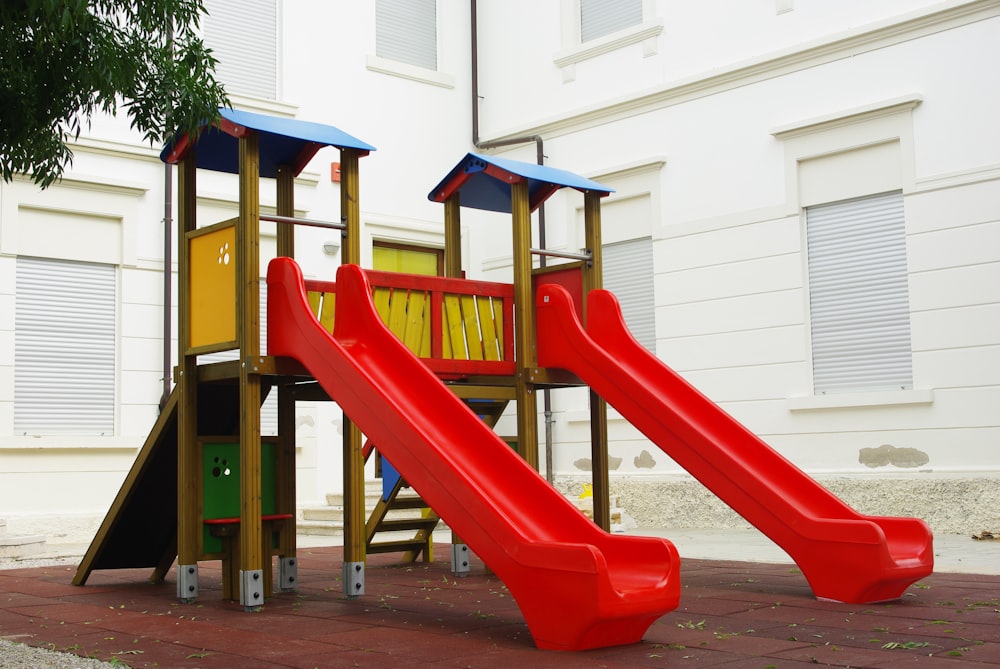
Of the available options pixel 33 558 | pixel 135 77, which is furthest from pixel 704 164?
pixel 135 77

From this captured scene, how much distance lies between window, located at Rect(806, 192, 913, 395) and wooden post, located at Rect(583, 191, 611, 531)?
12.8 feet

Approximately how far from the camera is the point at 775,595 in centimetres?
622

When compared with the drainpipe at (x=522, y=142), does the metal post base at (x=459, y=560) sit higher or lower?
lower

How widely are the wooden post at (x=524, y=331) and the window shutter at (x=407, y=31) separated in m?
6.91

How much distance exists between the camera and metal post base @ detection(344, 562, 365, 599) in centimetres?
639

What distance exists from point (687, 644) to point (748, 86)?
816 centimetres

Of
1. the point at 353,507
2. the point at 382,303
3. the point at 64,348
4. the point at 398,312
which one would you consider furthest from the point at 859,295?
the point at 64,348

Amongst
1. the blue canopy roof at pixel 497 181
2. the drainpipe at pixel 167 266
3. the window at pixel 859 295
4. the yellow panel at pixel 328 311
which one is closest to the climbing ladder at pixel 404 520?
the blue canopy roof at pixel 497 181

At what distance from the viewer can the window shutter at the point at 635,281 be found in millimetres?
12516

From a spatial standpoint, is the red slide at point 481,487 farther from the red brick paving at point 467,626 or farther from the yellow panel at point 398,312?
the yellow panel at point 398,312

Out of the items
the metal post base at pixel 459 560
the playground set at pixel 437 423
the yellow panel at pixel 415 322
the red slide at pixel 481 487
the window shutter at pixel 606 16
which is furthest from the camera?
the window shutter at pixel 606 16

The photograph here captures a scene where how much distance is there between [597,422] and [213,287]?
103 inches

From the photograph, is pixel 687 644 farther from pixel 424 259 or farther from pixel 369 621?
pixel 424 259

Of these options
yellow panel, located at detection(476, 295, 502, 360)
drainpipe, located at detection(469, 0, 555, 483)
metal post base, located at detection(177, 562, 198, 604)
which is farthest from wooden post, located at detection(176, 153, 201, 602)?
drainpipe, located at detection(469, 0, 555, 483)
